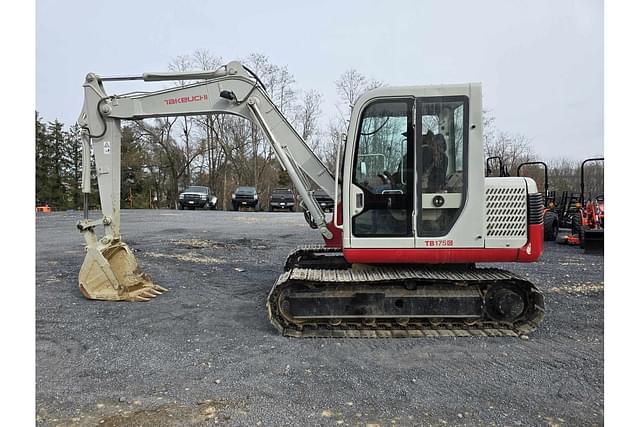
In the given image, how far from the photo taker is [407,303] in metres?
4.61

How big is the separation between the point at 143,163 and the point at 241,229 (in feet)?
105

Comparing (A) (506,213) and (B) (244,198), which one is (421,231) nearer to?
(A) (506,213)

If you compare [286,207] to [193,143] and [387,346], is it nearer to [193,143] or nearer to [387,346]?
[193,143]

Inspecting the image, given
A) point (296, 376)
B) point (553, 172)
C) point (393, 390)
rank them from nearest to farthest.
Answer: point (393, 390)
point (296, 376)
point (553, 172)

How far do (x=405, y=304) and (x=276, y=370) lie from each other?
1697 mm

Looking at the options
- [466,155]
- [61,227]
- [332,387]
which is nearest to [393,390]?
[332,387]

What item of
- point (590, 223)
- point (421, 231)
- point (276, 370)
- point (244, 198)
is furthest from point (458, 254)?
point (244, 198)

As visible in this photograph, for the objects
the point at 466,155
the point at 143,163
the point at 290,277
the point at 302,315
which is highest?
the point at 143,163

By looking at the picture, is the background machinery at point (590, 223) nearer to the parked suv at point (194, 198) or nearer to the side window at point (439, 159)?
the side window at point (439, 159)

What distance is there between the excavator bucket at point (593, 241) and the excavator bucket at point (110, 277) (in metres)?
9.79

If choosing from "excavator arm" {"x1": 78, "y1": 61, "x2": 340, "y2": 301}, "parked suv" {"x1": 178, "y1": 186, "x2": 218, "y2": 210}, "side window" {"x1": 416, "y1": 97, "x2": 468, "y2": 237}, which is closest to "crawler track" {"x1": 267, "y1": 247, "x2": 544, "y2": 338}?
"side window" {"x1": 416, "y1": 97, "x2": 468, "y2": 237}

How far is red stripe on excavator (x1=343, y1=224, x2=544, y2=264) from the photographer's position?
467cm

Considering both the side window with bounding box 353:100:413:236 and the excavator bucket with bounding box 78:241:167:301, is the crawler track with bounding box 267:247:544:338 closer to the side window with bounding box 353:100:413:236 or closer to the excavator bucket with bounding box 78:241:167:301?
the side window with bounding box 353:100:413:236

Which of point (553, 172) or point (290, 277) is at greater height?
point (553, 172)
